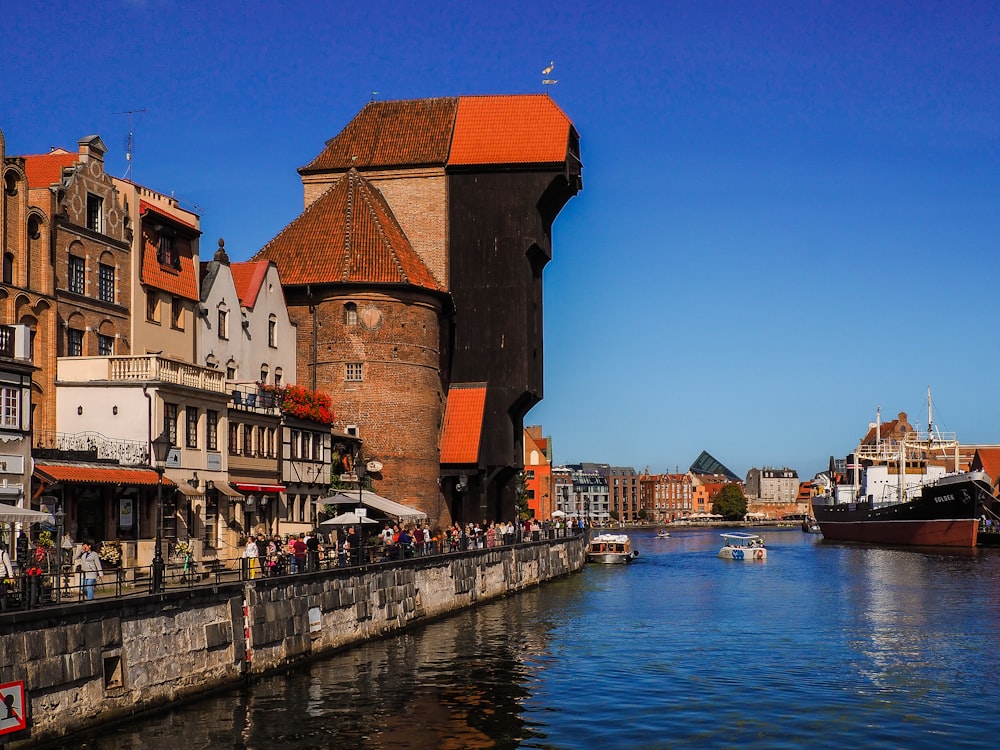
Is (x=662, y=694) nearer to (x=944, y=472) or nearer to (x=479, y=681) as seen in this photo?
(x=479, y=681)

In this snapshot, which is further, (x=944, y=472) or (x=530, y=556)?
(x=944, y=472)

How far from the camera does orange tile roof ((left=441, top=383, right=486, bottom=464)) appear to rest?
213 feet

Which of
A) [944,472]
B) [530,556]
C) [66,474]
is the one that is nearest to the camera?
[66,474]

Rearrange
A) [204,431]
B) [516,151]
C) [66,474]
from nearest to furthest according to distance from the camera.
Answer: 1. [66,474]
2. [204,431]
3. [516,151]

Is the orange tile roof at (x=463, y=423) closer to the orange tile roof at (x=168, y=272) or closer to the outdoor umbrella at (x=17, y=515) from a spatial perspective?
the orange tile roof at (x=168, y=272)

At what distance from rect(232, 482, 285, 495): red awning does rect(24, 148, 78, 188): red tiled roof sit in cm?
1267

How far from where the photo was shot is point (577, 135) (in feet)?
240

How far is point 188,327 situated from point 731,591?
3233 centimetres

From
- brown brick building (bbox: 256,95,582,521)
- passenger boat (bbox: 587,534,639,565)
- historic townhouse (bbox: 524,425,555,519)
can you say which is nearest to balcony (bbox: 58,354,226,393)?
brown brick building (bbox: 256,95,582,521)

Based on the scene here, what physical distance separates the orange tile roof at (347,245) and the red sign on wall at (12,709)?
4184cm

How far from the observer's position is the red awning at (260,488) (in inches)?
1811

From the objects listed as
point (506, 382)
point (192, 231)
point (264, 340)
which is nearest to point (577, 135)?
point (506, 382)

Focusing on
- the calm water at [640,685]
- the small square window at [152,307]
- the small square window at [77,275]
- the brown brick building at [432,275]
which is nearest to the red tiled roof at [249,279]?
the brown brick building at [432,275]

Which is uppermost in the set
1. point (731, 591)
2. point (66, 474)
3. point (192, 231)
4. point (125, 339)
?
point (192, 231)
